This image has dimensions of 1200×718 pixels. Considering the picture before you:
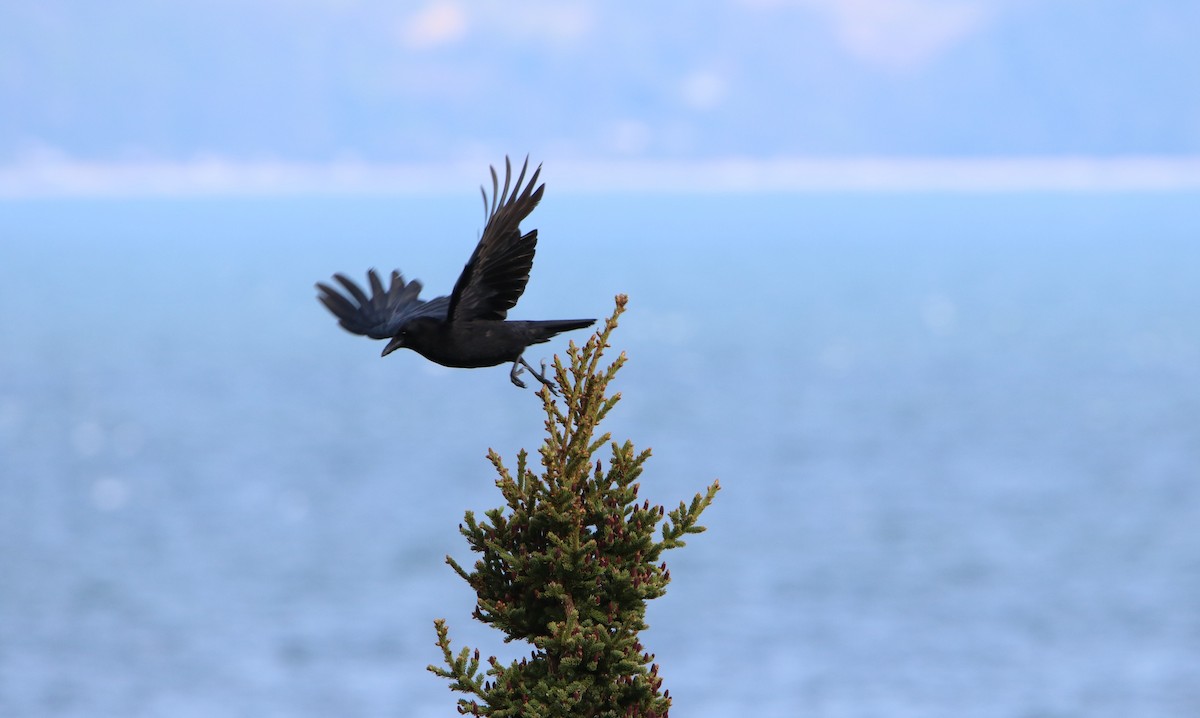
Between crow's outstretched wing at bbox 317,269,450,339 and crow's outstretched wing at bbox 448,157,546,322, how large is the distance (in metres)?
0.23

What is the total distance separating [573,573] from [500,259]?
1.47m

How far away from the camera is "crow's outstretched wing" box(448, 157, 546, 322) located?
722 cm

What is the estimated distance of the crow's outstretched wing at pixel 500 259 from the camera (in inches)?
284

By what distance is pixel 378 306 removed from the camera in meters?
8.52

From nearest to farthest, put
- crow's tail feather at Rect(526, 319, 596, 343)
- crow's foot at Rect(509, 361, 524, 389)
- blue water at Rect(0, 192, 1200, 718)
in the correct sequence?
1. crow's tail feather at Rect(526, 319, 596, 343)
2. crow's foot at Rect(509, 361, 524, 389)
3. blue water at Rect(0, 192, 1200, 718)

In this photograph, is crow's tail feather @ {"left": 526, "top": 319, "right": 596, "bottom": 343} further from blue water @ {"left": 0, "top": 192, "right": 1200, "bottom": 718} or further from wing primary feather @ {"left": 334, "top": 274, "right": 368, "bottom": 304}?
blue water @ {"left": 0, "top": 192, "right": 1200, "bottom": 718}

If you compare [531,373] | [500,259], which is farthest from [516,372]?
[500,259]

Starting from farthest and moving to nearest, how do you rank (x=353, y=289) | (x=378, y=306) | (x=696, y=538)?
(x=696, y=538) < (x=378, y=306) < (x=353, y=289)

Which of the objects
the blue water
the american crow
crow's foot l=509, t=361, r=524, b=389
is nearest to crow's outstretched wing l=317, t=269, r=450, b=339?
the american crow

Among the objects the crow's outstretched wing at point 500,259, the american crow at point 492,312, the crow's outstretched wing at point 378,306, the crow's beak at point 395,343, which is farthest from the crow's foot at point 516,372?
the crow's beak at point 395,343

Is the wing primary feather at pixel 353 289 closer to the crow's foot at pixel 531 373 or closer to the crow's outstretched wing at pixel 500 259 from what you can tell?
the crow's outstretched wing at pixel 500 259

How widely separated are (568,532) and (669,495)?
2547 inches

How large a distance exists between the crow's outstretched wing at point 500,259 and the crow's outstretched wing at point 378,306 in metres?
0.23

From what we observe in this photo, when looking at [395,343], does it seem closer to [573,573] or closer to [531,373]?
[531,373]
